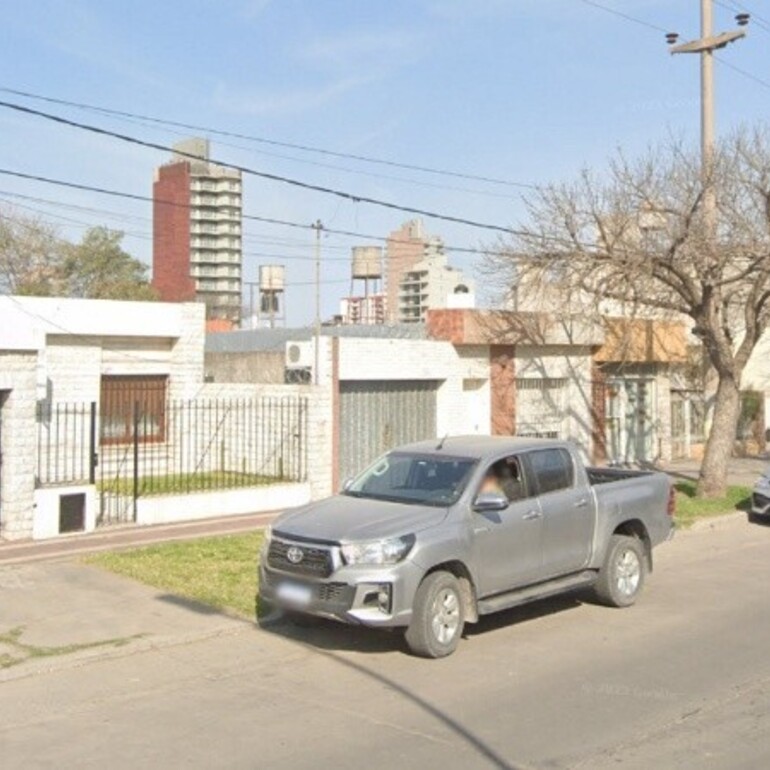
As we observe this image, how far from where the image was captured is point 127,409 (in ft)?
66.2

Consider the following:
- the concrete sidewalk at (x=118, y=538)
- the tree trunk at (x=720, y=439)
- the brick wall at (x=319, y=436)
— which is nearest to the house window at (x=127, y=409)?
the brick wall at (x=319, y=436)

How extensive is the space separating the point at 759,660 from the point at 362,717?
353cm

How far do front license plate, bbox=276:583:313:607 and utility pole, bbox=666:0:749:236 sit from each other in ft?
37.0

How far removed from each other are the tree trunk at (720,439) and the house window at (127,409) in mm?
9809

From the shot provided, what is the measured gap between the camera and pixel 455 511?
9273 mm

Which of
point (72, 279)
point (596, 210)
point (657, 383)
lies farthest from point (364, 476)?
point (72, 279)

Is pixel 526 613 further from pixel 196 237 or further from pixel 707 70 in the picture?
pixel 196 237

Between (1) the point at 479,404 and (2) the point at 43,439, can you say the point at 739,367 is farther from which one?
(2) the point at 43,439

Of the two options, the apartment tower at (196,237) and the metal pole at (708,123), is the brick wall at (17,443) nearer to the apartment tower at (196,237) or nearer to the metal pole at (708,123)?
the metal pole at (708,123)

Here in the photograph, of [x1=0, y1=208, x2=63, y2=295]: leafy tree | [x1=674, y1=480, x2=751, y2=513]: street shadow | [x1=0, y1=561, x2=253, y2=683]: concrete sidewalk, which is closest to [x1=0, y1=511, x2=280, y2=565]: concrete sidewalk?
[x1=0, y1=561, x2=253, y2=683]: concrete sidewalk

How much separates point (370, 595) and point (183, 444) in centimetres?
1236

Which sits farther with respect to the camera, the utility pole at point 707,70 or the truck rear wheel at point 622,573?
the utility pole at point 707,70

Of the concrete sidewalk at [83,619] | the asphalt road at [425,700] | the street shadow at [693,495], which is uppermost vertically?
the street shadow at [693,495]

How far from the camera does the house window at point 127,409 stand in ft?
65.2
